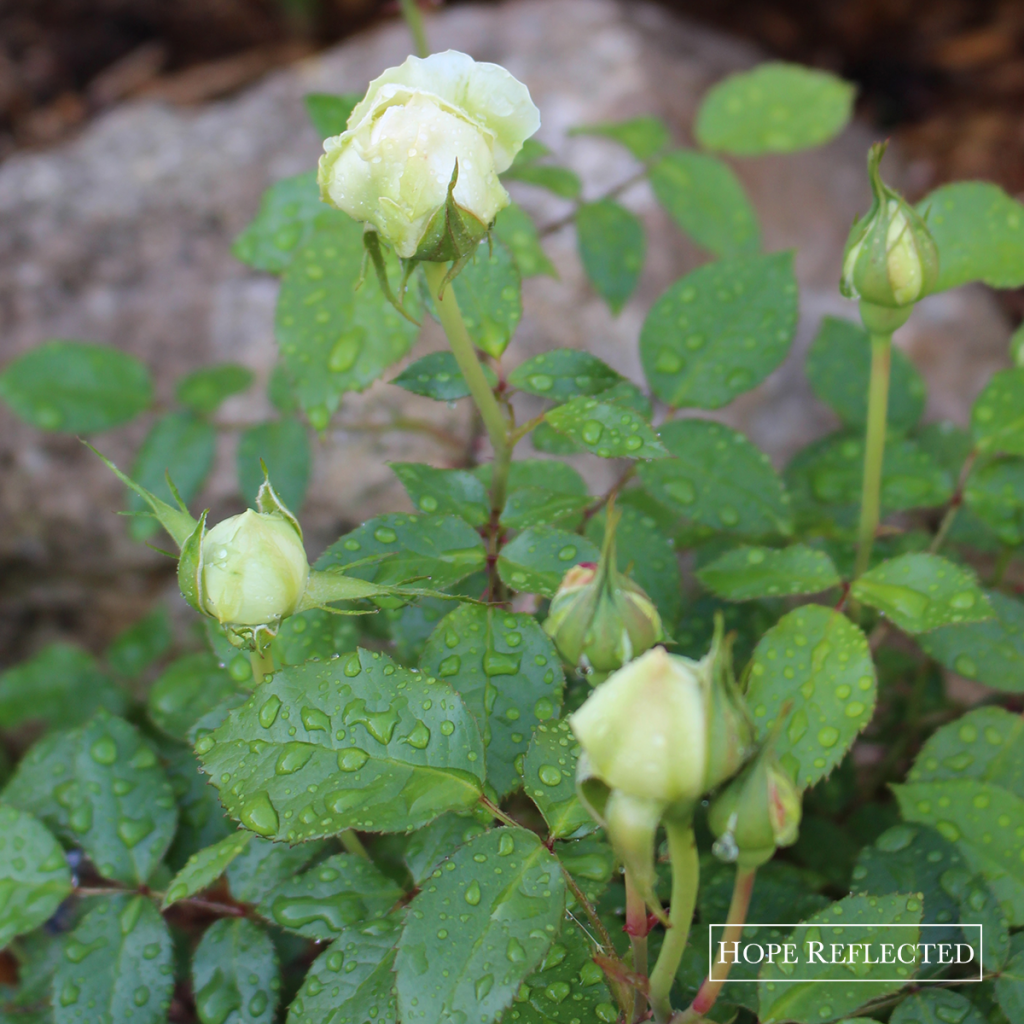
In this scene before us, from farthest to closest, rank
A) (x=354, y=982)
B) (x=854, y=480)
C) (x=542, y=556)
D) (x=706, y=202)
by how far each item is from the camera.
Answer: (x=706, y=202) → (x=854, y=480) → (x=542, y=556) → (x=354, y=982)

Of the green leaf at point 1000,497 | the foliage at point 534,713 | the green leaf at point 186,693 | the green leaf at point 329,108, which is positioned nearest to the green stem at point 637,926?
the foliage at point 534,713

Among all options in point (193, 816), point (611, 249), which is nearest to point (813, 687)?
point (193, 816)

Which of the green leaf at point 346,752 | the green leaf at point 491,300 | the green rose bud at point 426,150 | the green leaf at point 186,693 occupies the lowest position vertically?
the green leaf at point 186,693

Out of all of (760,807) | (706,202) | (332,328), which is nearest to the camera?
(760,807)

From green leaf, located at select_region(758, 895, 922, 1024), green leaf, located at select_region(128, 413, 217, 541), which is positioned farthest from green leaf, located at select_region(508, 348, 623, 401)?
green leaf, located at select_region(128, 413, 217, 541)

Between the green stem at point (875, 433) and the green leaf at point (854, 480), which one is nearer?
the green stem at point (875, 433)

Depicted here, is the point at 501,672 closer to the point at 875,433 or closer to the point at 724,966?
the point at 724,966

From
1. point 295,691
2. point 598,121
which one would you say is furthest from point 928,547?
point 598,121

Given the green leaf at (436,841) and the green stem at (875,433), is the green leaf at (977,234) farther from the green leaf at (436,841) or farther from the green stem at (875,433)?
the green leaf at (436,841)
